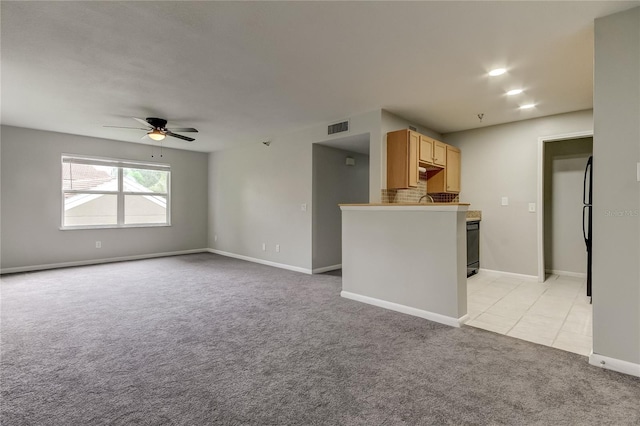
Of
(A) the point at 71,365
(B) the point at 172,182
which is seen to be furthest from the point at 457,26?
(B) the point at 172,182

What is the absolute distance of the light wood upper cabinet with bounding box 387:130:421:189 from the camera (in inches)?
165

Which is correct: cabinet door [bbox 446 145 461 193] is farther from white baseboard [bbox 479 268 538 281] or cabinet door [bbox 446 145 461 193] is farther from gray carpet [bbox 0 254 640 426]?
gray carpet [bbox 0 254 640 426]

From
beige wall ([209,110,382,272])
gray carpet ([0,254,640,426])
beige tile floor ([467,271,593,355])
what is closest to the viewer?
gray carpet ([0,254,640,426])

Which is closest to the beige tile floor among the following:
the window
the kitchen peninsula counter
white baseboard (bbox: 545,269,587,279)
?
white baseboard (bbox: 545,269,587,279)

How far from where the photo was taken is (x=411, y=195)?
16.3ft

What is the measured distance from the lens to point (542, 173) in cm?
467

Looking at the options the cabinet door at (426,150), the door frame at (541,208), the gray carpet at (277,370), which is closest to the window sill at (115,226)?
the gray carpet at (277,370)

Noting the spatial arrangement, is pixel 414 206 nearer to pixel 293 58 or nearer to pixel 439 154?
pixel 293 58

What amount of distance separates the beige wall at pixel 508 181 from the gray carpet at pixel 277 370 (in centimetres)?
276

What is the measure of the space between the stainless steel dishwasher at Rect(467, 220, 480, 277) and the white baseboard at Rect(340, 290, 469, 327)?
2156mm

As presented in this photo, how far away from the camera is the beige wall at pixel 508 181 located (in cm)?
473

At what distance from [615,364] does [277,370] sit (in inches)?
92.7

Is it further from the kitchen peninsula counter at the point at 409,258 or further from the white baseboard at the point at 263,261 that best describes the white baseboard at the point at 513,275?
the white baseboard at the point at 263,261

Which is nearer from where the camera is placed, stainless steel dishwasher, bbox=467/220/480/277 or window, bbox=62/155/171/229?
stainless steel dishwasher, bbox=467/220/480/277
